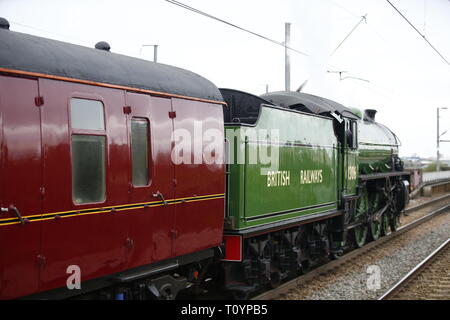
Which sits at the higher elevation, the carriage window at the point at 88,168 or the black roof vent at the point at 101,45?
the black roof vent at the point at 101,45

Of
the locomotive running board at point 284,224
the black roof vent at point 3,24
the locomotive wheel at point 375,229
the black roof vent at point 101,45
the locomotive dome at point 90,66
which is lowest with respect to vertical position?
the locomotive wheel at point 375,229

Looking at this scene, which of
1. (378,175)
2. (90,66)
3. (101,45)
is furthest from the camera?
(378,175)

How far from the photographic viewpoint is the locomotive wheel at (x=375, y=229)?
1480cm

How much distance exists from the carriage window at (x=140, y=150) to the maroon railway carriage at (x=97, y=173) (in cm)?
1

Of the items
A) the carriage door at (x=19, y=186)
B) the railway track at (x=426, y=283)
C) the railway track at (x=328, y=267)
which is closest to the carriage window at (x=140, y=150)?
the carriage door at (x=19, y=186)

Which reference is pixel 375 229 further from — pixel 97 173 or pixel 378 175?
pixel 97 173

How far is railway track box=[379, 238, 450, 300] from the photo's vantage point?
9039 millimetres

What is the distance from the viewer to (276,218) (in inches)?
333

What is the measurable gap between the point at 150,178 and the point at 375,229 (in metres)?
11.1

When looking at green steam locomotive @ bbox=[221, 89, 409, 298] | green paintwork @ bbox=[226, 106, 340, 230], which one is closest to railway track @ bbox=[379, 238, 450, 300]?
green steam locomotive @ bbox=[221, 89, 409, 298]

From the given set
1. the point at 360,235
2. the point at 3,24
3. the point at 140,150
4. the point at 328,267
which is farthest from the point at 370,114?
the point at 3,24

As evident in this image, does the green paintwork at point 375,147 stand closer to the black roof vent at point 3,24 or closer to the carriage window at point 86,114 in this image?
the carriage window at point 86,114

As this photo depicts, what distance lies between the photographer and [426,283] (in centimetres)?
996
